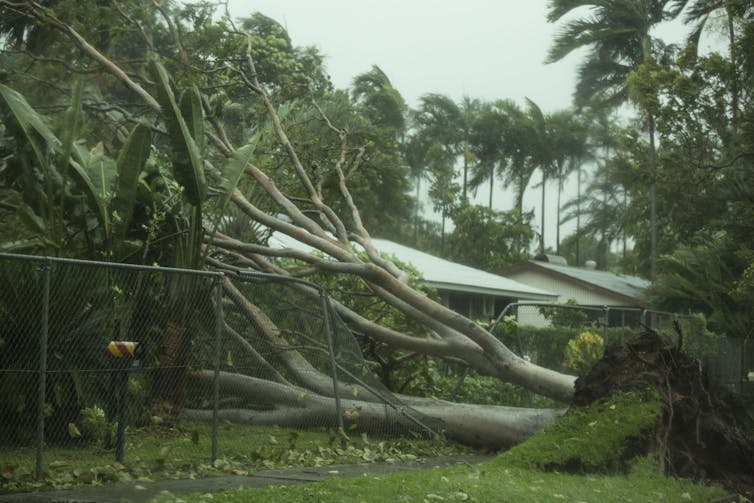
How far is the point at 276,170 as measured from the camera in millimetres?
15883

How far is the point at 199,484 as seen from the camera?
698 centimetres

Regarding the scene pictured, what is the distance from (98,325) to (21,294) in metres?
0.71

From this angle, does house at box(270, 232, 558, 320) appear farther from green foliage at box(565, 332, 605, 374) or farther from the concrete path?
the concrete path

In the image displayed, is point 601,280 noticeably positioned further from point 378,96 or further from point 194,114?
point 194,114

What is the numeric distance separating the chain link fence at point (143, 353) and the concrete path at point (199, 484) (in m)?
0.57

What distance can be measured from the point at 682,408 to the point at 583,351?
586cm

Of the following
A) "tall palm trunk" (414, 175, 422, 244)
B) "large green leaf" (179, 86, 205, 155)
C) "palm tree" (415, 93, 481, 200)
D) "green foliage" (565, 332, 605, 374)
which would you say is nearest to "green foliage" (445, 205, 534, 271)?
"palm tree" (415, 93, 481, 200)

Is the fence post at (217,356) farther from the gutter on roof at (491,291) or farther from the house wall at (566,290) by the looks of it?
the house wall at (566,290)

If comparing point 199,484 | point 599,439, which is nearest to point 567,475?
point 599,439

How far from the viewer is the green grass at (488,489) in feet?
20.6

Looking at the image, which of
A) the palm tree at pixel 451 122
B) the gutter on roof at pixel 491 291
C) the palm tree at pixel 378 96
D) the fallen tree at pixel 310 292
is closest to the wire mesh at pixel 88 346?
the fallen tree at pixel 310 292

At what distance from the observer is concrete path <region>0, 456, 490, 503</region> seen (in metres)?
6.12

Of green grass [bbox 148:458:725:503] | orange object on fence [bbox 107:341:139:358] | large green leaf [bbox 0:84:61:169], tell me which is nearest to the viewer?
green grass [bbox 148:458:725:503]

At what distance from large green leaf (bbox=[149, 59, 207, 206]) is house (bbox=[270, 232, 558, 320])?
13276 mm
